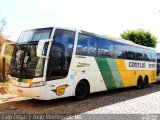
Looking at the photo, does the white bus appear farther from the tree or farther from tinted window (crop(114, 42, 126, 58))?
the tree

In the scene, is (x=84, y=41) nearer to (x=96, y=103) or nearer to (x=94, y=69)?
(x=94, y=69)

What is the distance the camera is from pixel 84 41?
13430 millimetres

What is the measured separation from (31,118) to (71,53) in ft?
13.5

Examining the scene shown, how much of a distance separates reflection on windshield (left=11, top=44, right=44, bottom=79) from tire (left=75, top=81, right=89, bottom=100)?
8.27ft

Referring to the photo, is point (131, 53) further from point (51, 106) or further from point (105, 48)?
point (51, 106)

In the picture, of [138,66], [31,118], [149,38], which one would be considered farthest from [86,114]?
[149,38]

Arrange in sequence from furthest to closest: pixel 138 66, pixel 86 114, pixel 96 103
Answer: pixel 138 66 → pixel 96 103 → pixel 86 114

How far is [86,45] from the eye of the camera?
13492mm

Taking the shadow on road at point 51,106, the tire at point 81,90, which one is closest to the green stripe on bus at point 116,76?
the tire at point 81,90

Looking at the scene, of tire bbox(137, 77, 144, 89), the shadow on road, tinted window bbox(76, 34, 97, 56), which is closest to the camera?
the shadow on road

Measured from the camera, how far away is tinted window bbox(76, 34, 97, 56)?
13016mm

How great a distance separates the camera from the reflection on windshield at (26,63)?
1101 centimetres

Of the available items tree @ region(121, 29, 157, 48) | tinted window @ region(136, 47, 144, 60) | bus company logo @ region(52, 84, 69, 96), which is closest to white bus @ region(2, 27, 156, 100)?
bus company logo @ region(52, 84, 69, 96)

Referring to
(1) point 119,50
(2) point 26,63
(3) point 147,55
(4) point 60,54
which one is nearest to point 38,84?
(2) point 26,63
